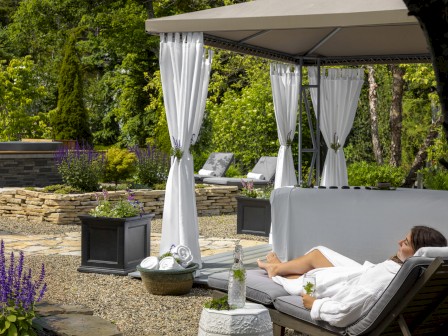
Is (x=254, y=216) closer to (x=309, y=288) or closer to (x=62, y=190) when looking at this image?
(x=62, y=190)

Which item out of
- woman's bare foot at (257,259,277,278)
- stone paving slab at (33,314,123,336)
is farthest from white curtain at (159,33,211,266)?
stone paving slab at (33,314,123,336)

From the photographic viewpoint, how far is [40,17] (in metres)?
25.7

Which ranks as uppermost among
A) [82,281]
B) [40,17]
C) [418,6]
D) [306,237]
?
[40,17]

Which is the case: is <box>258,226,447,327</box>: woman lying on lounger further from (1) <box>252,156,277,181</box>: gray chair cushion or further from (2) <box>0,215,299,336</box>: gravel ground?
(1) <box>252,156,277,181</box>: gray chair cushion

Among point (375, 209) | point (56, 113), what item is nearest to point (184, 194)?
point (375, 209)

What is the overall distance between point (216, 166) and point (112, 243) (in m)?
7.63

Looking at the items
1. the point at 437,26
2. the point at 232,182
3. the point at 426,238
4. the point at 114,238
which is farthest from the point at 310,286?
the point at 232,182

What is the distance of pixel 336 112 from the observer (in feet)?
33.8

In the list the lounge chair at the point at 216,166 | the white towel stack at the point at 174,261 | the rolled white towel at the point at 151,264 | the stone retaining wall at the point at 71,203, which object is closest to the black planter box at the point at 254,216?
the stone retaining wall at the point at 71,203

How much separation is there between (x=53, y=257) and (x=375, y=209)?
387cm

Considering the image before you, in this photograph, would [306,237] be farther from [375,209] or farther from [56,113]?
[56,113]

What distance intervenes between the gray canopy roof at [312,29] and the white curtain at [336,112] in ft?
0.85

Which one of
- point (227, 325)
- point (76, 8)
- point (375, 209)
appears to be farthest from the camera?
point (76, 8)

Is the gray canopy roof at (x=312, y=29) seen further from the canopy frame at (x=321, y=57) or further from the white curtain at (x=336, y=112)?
the white curtain at (x=336, y=112)
